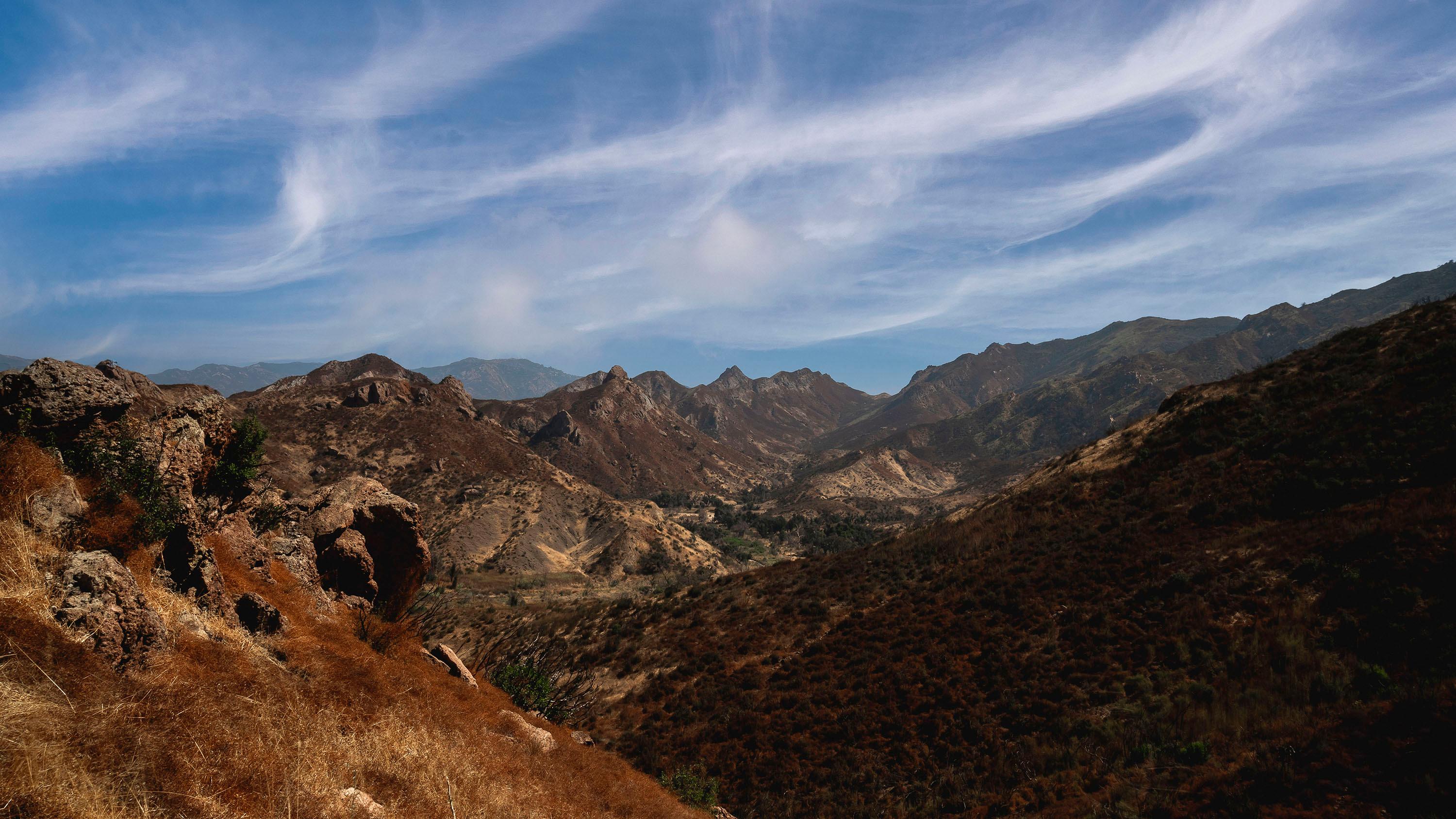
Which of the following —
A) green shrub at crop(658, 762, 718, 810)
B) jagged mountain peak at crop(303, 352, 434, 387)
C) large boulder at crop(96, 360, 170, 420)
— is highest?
jagged mountain peak at crop(303, 352, 434, 387)

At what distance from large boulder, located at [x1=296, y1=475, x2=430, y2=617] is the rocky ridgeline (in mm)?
35

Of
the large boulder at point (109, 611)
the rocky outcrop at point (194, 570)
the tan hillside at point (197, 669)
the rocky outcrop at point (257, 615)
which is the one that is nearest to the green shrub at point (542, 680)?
the tan hillside at point (197, 669)

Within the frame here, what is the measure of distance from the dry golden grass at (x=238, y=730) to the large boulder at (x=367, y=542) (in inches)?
135

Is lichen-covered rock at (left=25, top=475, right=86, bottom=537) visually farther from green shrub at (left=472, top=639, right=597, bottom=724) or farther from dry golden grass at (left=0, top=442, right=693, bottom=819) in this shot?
green shrub at (left=472, top=639, right=597, bottom=724)

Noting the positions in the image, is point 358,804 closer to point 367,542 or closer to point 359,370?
point 367,542

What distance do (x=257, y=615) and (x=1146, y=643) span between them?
2351 cm

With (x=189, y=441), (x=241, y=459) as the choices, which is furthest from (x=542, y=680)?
(x=189, y=441)

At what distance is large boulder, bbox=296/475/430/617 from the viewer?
48.4ft

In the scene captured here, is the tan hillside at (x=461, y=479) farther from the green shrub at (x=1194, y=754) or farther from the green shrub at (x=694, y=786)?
the green shrub at (x=1194, y=754)

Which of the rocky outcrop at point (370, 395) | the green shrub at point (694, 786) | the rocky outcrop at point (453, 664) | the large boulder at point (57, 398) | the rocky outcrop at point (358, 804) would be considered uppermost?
the rocky outcrop at point (370, 395)

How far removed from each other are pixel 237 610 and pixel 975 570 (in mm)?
27677

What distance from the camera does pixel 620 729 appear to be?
21.1m

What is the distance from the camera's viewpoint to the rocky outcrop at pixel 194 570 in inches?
336

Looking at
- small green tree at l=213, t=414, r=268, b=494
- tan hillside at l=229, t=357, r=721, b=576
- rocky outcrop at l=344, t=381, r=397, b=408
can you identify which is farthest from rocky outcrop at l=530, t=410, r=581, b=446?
small green tree at l=213, t=414, r=268, b=494
